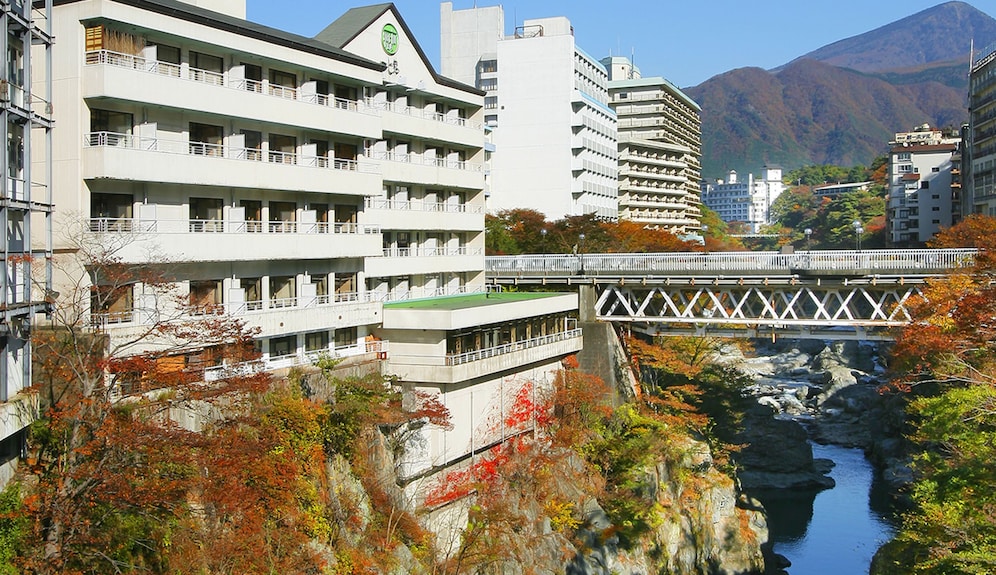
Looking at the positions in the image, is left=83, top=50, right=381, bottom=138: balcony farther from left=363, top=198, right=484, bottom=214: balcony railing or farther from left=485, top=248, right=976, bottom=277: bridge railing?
left=485, top=248, right=976, bottom=277: bridge railing

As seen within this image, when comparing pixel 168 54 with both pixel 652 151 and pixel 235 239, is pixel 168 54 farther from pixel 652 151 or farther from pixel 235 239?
pixel 652 151

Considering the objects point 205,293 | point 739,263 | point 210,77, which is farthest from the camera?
point 739,263

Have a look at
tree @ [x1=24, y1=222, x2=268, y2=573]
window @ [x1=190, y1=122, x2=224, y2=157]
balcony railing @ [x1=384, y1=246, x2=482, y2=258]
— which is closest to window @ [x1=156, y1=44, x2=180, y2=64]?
window @ [x1=190, y1=122, x2=224, y2=157]

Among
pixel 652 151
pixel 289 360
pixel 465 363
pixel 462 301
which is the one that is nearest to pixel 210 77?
pixel 289 360

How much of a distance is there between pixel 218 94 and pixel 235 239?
4217 millimetres

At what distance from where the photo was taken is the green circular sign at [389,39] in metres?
36.6

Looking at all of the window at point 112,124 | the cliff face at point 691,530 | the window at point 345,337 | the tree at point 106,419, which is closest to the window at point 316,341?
the window at point 345,337

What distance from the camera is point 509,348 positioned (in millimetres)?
36156

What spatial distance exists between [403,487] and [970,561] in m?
16.2

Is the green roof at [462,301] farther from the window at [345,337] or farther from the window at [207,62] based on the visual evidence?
the window at [207,62]

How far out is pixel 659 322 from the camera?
4366 cm

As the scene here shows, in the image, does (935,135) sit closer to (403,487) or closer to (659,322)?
(659,322)

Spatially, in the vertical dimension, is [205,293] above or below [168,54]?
below

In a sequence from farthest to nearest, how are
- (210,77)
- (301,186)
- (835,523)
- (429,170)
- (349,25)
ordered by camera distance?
(835,523) → (429,170) → (349,25) → (301,186) → (210,77)
